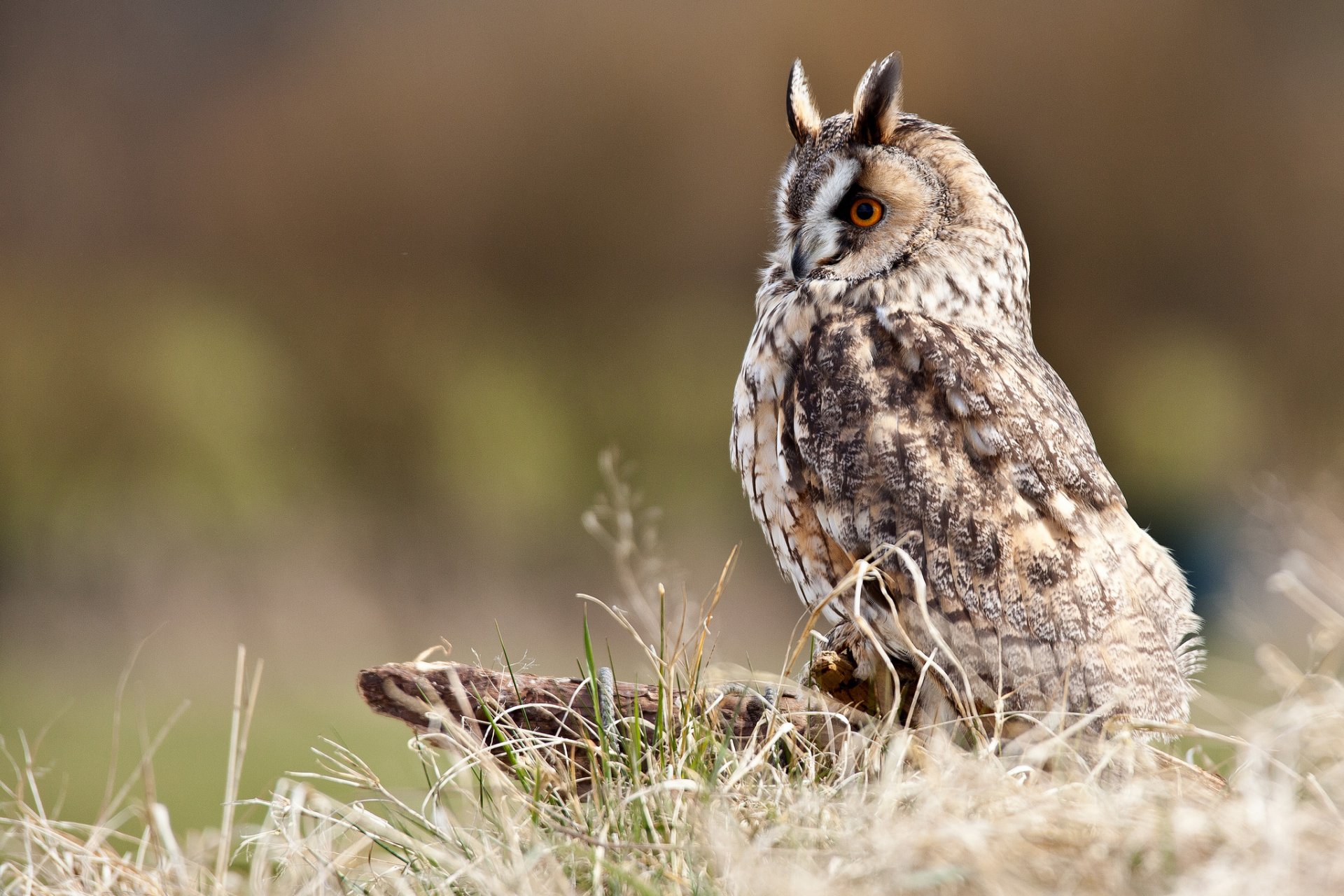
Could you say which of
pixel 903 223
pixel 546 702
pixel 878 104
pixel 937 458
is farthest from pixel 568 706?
pixel 878 104

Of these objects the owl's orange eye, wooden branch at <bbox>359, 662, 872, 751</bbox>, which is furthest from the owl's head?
wooden branch at <bbox>359, 662, 872, 751</bbox>

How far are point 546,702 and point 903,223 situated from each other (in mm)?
956

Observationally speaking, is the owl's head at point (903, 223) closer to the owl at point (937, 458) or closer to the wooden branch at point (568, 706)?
the owl at point (937, 458)

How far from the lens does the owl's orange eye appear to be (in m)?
1.80

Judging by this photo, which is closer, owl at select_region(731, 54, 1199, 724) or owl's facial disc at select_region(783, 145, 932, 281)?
owl at select_region(731, 54, 1199, 724)

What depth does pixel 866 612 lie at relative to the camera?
1.54 meters

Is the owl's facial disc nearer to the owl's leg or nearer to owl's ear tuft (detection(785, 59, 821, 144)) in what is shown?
owl's ear tuft (detection(785, 59, 821, 144))

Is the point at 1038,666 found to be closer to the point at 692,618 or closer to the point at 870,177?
the point at 692,618

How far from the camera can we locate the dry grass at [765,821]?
84 centimetres

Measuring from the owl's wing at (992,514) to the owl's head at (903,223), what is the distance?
0.42ft

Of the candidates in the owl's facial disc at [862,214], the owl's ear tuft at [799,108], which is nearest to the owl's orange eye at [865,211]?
the owl's facial disc at [862,214]

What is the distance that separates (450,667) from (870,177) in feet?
3.31

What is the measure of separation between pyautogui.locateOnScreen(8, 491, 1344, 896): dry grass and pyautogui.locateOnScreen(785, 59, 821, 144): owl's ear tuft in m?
0.81

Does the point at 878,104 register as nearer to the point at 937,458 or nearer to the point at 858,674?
the point at 937,458
